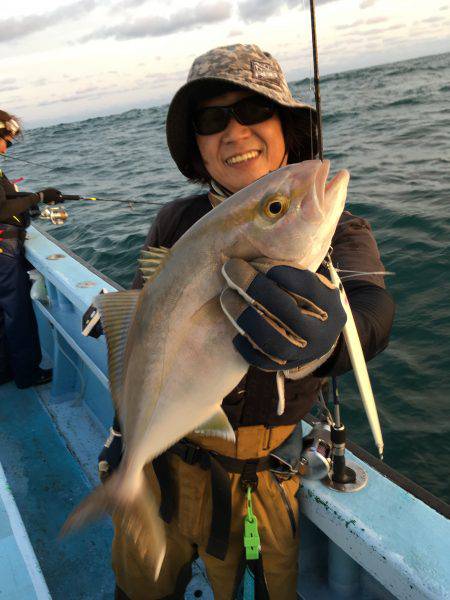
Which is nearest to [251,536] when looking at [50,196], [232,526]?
[232,526]

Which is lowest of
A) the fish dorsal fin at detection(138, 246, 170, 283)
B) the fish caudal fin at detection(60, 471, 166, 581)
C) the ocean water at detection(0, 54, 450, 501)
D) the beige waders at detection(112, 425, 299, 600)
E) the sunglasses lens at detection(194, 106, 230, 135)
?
the ocean water at detection(0, 54, 450, 501)

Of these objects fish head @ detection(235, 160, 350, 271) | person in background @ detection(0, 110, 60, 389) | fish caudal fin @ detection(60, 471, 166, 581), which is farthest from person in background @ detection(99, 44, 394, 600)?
person in background @ detection(0, 110, 60, 389)

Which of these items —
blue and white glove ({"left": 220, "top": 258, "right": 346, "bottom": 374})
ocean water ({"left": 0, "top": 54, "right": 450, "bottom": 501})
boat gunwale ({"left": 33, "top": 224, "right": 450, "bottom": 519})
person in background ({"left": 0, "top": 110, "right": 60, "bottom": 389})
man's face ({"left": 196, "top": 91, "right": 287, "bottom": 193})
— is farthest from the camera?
person in background ({"left": 0, "top": 110, "right": 60, "bottom": 389})

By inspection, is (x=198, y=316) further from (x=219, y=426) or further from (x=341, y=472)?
(x=341, y=472)

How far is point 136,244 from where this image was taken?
10.6 m

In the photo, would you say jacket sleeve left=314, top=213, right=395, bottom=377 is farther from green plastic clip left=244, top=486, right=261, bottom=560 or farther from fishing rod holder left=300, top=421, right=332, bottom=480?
green plastic clip left=244, top=486, right=261, bottom=560

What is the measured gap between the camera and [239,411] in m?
2.12

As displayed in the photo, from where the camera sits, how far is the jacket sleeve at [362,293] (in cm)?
185

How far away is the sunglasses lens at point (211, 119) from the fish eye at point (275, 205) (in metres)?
0.97

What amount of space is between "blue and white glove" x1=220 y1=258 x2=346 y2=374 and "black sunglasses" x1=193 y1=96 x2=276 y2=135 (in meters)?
1.11

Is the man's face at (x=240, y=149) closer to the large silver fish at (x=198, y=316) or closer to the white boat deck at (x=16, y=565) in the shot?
the large silver fish at (x=198, y=316)

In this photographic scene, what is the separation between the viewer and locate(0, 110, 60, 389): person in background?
5.20 m

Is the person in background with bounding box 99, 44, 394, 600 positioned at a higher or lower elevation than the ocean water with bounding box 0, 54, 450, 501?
higher

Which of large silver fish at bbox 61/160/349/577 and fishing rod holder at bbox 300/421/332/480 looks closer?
large silver fish at bbox 61/160/349/577
